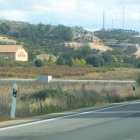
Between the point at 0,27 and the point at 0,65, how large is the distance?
56491mm

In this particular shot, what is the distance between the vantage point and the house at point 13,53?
13138cm

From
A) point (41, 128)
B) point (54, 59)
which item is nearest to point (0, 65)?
point (54, 59)

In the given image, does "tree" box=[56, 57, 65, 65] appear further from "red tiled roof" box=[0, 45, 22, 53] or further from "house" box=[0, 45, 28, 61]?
"red tiled roof" box=[0, 45, 22, 53]

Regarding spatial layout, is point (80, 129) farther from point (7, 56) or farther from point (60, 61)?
point (7, 56)

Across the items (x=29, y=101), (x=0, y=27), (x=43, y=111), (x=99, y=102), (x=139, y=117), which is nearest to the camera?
(x=139, y=117)

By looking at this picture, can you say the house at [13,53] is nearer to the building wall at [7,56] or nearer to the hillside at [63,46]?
the building wall at [7,56]

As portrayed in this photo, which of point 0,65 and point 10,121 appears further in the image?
point 0,65

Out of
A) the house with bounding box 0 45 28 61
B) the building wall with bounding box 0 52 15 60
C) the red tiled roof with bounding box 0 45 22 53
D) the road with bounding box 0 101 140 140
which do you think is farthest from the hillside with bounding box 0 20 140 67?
the road with bounding box 0 101 140 140

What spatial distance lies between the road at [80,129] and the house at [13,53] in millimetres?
110811

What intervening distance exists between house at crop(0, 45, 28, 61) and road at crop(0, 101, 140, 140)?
110811 mm

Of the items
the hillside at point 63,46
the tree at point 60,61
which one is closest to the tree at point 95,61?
the hillside at point 63,46

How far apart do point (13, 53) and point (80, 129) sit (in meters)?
118

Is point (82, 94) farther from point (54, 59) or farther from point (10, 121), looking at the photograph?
point (54, 59)

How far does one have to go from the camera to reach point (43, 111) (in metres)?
22.1
